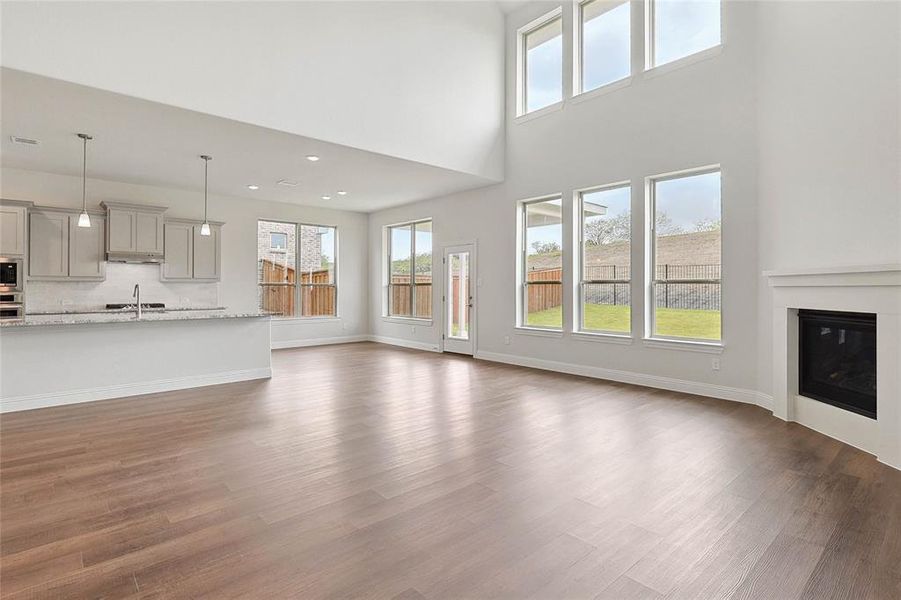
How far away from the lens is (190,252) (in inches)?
308

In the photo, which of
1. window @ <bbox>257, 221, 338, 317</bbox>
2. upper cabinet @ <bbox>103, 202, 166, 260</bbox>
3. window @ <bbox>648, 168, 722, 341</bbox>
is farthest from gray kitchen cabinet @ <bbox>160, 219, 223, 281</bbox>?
window @ <bbox>648, 168, 722, 341</bbox>

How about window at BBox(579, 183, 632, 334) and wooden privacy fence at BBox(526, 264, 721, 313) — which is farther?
window at BBox(579, 183, 632, 334)

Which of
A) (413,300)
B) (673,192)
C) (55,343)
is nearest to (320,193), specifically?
(413,300)

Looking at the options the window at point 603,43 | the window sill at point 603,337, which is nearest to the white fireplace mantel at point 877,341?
the window sill at point 603,337

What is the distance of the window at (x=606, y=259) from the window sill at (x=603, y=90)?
4.12 ft

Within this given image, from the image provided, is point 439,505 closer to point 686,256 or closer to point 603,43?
point 686,256

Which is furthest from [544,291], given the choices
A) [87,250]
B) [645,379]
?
[87,250]

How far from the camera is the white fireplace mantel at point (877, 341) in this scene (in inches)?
125

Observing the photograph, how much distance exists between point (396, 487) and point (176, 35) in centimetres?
442

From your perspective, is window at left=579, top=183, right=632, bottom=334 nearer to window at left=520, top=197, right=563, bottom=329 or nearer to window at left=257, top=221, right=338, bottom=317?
window at left=520, top=197, right=563, bottom=329

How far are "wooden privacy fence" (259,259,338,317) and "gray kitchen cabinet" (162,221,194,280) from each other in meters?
1.46

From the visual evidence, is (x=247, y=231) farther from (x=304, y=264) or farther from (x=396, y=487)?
(x=396, y=487)

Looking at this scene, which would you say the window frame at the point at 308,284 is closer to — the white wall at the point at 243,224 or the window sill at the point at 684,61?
the white wall at the point at 243,224

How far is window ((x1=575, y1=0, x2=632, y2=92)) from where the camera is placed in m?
6.12
